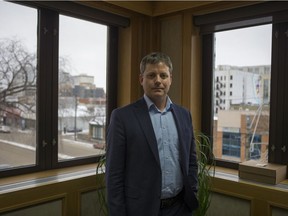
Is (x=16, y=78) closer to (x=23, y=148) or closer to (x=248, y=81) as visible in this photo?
(x=23, y=148)

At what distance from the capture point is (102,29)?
116 inches

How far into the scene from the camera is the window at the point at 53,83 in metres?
2.33

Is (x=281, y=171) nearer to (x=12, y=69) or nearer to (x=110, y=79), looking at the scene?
(x=110, y=79)

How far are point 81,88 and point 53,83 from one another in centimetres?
31

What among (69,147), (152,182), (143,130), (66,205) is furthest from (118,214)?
(69,147)

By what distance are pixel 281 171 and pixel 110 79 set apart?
1.81 metres

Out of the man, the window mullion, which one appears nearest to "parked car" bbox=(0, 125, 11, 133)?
the window mullion

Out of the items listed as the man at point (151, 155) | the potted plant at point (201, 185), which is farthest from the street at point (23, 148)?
the man at point (151, 155)

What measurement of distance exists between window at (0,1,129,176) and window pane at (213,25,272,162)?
1.10 meters

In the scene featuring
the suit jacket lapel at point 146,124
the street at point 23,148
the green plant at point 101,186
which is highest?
the suit jacket lapel at point 146,124

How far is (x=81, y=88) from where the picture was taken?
9.11 feet

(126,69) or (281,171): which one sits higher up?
(126,69)

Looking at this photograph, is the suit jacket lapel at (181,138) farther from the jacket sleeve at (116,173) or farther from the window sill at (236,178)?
the window sill at (236,178)

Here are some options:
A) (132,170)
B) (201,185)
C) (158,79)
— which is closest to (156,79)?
(158,79)
